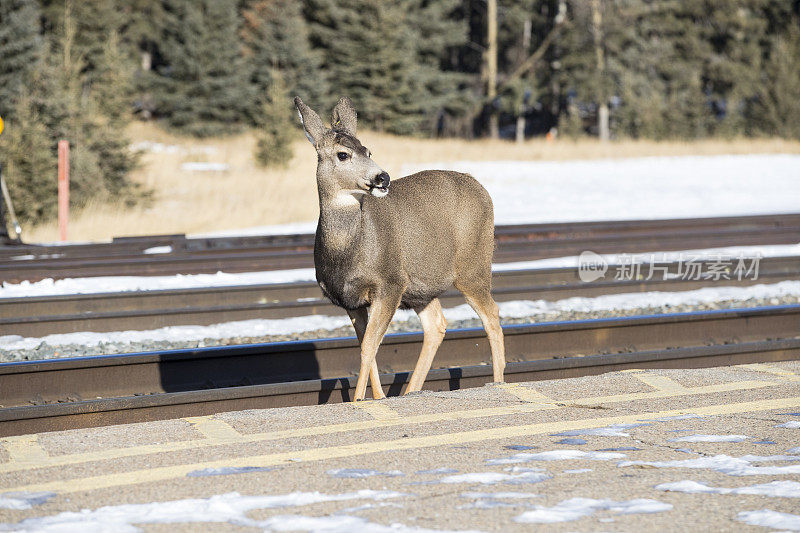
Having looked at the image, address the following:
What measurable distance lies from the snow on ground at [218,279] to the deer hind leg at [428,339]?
5.28 metres

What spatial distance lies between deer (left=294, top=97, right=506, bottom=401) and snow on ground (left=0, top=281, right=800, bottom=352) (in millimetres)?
3448

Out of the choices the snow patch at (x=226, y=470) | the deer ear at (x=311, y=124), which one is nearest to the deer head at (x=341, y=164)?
the deer ear at (x=311, y=124)

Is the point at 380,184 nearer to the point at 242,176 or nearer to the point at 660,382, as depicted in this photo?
the point at 660,382

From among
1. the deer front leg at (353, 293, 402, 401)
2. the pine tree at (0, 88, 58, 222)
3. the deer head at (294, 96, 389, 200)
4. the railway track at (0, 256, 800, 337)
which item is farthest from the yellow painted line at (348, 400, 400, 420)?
the pine tree at (0, 88, 58, 222)

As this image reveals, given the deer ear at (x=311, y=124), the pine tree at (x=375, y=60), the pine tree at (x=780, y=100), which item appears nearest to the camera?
the deer ear at (x=311, y=124)

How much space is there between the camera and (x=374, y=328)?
277 inches

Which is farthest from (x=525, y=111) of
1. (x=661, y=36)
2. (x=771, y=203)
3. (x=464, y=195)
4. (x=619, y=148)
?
(x=464, y=195)

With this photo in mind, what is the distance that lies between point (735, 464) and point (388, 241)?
2791 mm

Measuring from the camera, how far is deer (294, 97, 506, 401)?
686cm

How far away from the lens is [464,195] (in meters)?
7.89

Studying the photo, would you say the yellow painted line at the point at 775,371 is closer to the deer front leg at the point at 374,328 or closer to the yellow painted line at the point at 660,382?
the yellow painted line at the point at 660,382

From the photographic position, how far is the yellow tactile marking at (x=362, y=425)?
5.40 meters

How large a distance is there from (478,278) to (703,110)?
61381 mm

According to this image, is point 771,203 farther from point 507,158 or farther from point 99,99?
point 99,99
